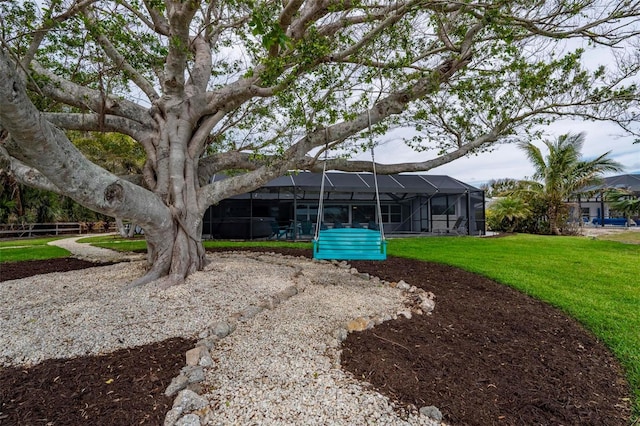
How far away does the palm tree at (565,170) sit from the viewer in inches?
650

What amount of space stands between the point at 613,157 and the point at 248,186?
790 inches

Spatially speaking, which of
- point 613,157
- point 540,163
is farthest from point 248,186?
point 613,157

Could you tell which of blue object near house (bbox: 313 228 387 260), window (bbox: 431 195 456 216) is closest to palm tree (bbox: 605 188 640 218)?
window (bbox: 431 195 456 216)

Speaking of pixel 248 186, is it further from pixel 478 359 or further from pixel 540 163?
pixel 540 163

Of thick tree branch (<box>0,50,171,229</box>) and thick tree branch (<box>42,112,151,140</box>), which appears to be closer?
thick tree branch (<box>0,50,171,229</box>)

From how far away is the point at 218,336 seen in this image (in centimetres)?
321

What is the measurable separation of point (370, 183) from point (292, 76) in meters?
12.6

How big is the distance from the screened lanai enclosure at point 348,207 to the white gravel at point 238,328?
28.4 ft

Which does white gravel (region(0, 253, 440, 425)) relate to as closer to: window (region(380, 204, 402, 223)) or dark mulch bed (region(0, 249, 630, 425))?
dark mulch bed (region(0, 249, 630, 425))

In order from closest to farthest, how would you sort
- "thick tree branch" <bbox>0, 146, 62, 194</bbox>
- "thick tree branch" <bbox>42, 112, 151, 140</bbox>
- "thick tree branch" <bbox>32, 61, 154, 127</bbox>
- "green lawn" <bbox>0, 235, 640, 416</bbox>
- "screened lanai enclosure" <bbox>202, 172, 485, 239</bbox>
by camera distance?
1. "green lawn" <bbox>0, 235, 640, 416</bbox>
2. "thick tree branch" <bbox>0, 146, 62, 194</bbox>
3. "thick tree branch" <bbox>32, 61, 154, 127</bbox>
4. "thick tree branch" <bbox>42, 112, 151, 140</bbox>
5. "screened lanai enclosure" <bbox>202, 172, 485, 239</bbox>

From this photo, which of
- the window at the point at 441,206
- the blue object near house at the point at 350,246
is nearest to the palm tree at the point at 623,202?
the window at the point at 441,206

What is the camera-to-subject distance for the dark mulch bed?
2.11m

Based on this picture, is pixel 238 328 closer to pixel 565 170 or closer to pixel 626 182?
pixel 565 170

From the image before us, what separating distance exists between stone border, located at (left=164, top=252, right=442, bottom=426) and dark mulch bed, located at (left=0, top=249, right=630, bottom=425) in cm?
9
